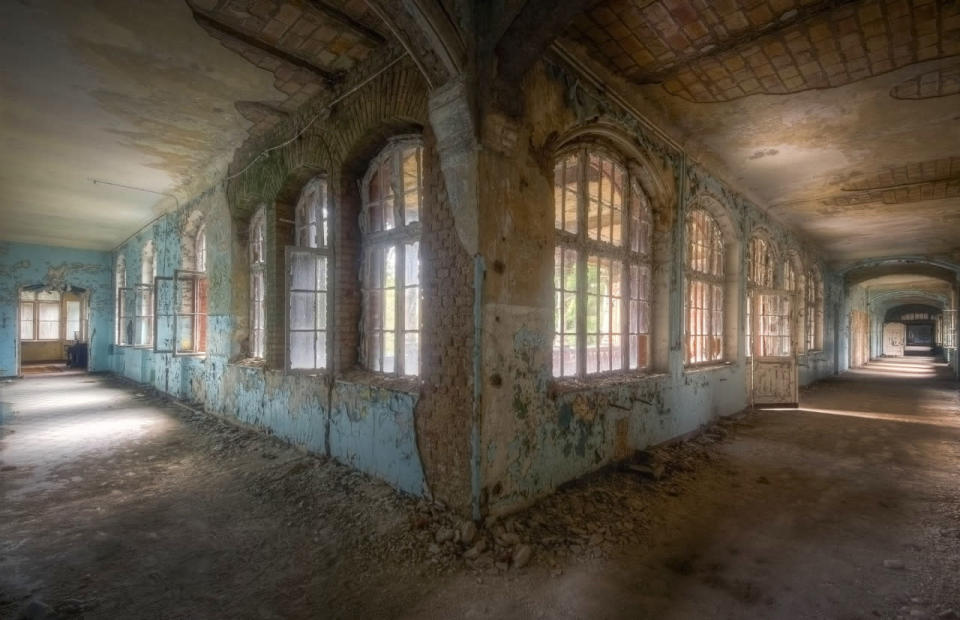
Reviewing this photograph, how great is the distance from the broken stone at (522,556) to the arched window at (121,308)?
11.4 meters

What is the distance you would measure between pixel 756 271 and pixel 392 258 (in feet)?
23.0

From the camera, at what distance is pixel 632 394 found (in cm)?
439

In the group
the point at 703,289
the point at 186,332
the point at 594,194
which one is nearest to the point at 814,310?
the point at 703,289

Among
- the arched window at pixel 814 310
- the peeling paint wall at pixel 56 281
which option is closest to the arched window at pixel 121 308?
the peeling paint wall at pixel 56 281

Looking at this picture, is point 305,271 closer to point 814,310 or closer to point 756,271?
point 756,271

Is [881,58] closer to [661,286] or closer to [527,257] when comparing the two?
[661,286]

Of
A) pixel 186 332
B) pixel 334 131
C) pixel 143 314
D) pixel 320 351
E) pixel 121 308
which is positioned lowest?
pixel 320 351

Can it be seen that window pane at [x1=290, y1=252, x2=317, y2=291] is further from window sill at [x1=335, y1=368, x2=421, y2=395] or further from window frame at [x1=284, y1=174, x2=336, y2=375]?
window sill at [x1=335, y1=368, x2=421, y2=395]

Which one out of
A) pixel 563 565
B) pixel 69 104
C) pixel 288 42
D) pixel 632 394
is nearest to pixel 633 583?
pixel 563 565

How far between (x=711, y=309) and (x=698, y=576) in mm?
4898

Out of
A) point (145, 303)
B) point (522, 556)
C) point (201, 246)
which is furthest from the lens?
point (145, 303)

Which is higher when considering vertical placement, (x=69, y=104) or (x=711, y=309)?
(x=69, y=104)

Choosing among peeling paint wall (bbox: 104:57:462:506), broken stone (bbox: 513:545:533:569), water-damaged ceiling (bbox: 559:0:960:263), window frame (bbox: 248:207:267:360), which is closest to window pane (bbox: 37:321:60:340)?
peeling paint wall (bbox: 104:57:462:506)

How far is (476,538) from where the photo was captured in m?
2.87
